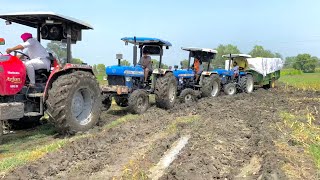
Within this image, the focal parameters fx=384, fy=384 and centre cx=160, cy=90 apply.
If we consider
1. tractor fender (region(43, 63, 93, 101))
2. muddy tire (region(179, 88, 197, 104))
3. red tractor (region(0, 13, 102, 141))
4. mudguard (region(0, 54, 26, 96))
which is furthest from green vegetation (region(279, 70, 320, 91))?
mudguard (region(0, 54, 26, 96))

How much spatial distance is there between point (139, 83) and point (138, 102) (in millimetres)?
1106

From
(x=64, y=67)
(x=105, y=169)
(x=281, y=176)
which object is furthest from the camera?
(x=64, y=67)

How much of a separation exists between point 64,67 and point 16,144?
1.62m

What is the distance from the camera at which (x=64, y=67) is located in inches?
283

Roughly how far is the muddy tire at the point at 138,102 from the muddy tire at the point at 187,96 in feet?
8.41

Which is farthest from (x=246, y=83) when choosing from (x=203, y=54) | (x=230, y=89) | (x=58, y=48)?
(x=58, y=48)

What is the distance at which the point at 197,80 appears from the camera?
15.1 meters

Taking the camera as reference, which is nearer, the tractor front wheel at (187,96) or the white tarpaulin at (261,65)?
the tractor front wheel at (187,96)

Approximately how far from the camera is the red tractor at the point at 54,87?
658 cm

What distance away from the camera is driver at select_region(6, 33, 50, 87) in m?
7.01

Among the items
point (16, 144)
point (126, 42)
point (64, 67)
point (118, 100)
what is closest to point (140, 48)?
point (126, 42)

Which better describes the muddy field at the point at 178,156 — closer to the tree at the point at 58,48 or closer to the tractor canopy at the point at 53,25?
the tree at the point at 58,48

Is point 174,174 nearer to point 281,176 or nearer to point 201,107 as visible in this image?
point 281,176

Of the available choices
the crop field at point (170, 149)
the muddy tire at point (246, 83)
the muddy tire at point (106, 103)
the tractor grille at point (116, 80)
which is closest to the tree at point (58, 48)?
the crop field at point (170, 149)
